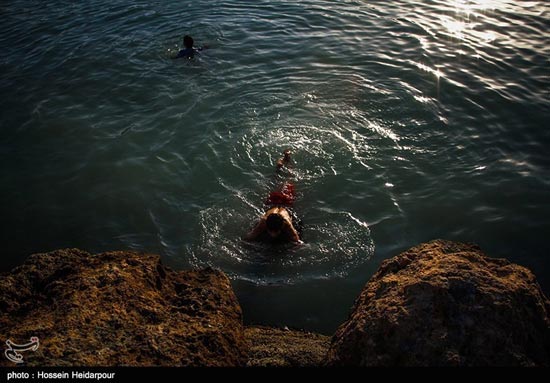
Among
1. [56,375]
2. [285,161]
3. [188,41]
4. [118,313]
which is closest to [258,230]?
[285,161]

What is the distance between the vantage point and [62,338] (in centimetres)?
373

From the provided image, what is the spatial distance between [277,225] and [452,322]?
11.9ft

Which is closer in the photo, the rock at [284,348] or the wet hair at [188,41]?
the rock at [284,348]

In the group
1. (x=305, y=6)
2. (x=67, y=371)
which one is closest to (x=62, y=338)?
(x=67, y=371)

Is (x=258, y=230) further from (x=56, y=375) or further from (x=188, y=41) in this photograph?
(x=188, y=41)

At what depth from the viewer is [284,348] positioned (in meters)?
4.80

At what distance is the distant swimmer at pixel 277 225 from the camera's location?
684 centimetres

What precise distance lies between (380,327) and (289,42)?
11.7m

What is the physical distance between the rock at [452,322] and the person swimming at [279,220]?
285cm

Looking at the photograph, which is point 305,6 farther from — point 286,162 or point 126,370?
point 126,370

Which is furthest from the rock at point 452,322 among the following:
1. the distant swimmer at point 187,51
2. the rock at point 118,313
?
the distant swimmer at point 187,51

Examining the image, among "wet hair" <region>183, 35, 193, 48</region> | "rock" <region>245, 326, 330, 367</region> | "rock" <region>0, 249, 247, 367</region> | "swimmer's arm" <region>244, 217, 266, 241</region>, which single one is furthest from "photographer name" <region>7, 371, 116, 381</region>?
"wet hair" <region>183, 35, 193, 48</region>

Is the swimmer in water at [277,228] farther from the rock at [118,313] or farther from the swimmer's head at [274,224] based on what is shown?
the rock at [118,313]

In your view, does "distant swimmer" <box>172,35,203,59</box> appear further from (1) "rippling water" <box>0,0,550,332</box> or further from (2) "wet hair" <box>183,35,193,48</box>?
(1) "rippling water" <box>0,0,550,332</box>
